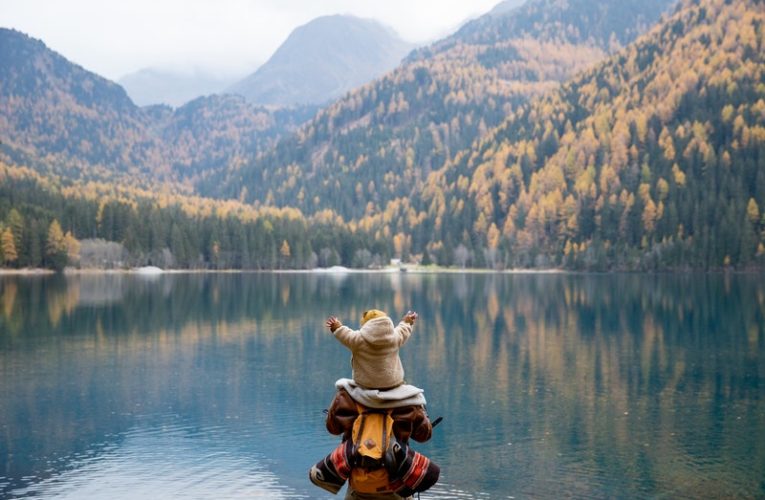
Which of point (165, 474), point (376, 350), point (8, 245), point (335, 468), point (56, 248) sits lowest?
point (165, 474)

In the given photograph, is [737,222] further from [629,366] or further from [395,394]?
[395,394]

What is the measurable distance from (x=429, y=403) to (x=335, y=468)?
25232mm

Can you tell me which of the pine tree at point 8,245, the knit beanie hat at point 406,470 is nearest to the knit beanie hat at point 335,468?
the knit beanie hat at point 406,470

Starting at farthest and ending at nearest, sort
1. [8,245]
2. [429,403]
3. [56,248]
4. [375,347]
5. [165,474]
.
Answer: [56,248] → [8,245] → [429,403] → [165,474] → [375,347]

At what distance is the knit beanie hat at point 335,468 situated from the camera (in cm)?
1210

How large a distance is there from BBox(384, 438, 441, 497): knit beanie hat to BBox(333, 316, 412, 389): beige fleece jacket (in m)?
1.00

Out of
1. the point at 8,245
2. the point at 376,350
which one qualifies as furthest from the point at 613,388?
the point at 8,245

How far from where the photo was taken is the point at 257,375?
148 ft

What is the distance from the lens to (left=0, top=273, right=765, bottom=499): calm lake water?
85.5ft

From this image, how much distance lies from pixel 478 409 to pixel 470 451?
6861 mm

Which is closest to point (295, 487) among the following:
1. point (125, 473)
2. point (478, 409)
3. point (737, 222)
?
point (125, 473)

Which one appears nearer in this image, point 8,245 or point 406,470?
point 406,470

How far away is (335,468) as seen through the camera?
40.2ft

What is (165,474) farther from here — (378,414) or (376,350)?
(376,350)
